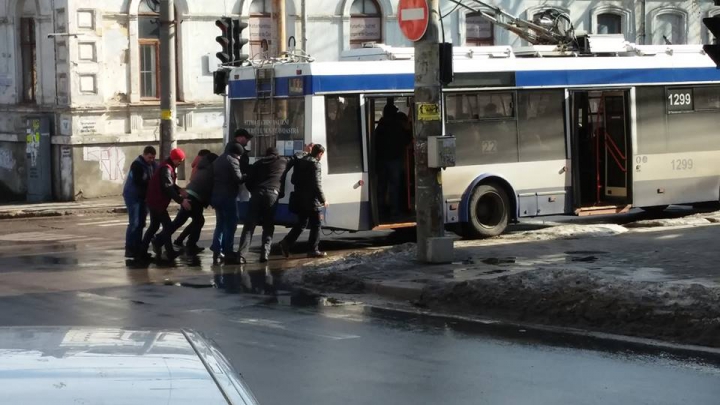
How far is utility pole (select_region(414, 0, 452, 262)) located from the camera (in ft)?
52.0

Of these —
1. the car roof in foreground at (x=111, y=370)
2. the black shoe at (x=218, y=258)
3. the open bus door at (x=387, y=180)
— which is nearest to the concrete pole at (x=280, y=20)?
Result: the open bus door at (x=387, y=180)

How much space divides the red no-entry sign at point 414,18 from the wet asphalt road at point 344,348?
351 cm

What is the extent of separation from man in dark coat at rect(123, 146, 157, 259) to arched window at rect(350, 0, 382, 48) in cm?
1665

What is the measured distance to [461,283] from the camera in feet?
44.9

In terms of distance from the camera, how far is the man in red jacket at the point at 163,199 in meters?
17.9

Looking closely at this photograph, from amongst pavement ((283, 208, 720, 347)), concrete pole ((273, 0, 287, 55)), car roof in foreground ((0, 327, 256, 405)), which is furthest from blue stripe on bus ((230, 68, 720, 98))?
car roof in foreground ((0, 327, 256, 405))

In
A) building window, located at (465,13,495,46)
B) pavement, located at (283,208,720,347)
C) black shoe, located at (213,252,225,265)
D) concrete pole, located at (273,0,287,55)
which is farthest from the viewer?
building window, located at (465,13,495,46)

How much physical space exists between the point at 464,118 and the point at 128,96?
537 inches

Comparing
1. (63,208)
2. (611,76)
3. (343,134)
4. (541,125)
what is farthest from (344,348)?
(63,208)

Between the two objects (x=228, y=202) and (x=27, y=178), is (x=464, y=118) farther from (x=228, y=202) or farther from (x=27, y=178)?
(x=27, y=178)

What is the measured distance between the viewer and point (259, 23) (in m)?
33.1

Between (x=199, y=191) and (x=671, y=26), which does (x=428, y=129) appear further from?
(x=671, y=26)

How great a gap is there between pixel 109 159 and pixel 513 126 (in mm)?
13314

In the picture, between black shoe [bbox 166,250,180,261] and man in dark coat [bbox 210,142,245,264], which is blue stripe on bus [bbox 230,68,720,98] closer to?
man in dark coat [bbox 210,142,245,264]
